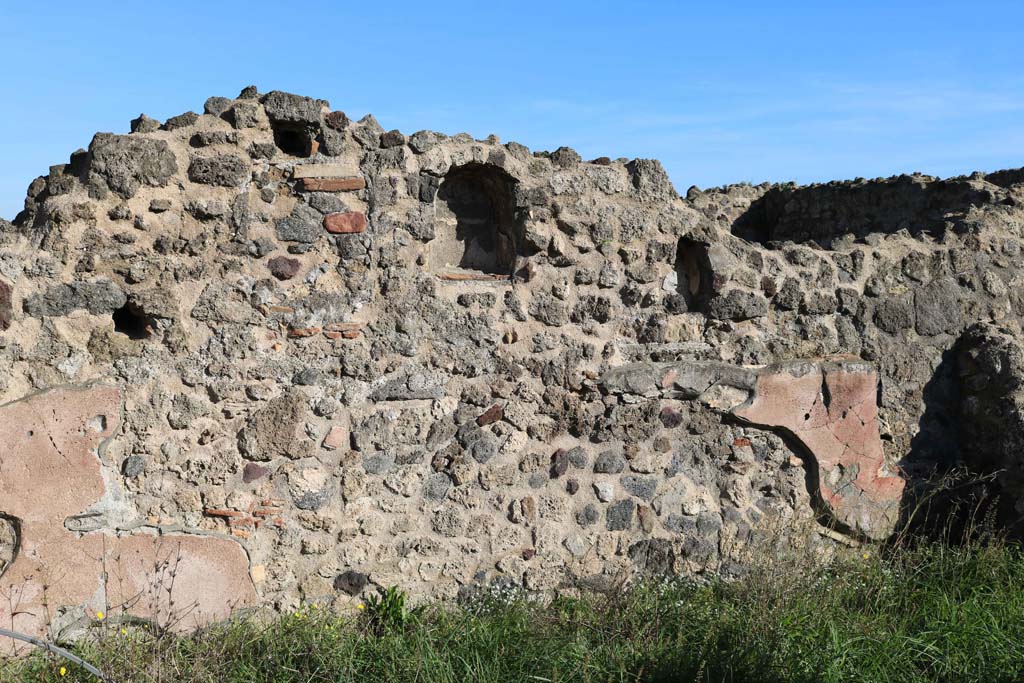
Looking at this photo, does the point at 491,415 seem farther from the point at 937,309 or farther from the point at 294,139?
the point at 937,309

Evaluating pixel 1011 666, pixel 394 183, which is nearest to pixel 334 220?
pixel 394 183

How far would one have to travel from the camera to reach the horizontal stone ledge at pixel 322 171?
4.10 m

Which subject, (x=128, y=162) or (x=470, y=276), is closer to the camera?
(x=128, y=162)

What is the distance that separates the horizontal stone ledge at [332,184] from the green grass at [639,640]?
5.70 ft

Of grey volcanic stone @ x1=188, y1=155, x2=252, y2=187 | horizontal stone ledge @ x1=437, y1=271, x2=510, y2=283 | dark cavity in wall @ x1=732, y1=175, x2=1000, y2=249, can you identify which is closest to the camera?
grey volcanic stone @ x1=188, y1=155, x2=252, y2=187

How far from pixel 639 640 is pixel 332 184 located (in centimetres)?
223

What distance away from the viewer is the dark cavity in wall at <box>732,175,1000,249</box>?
5871 mm

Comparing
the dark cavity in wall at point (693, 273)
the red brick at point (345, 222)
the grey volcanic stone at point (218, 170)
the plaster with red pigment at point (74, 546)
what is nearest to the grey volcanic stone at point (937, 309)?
the dark cavity in wall at point (693, 273)

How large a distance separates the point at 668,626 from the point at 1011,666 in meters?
1.25

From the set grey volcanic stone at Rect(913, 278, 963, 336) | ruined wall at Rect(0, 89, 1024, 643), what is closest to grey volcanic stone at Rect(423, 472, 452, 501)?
ruined wall at Rect(0, 89, 1024, 643)

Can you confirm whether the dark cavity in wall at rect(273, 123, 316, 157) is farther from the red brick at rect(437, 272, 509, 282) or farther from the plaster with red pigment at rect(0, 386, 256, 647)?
the plaster with red pigment at rect(0, 386, 256, 647)

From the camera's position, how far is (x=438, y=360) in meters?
4.24

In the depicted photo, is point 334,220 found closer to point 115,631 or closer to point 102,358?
point 102,358

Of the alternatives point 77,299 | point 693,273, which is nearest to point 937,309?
point 693,273
